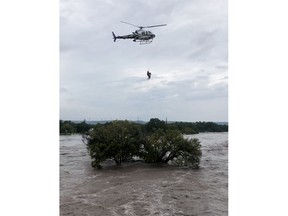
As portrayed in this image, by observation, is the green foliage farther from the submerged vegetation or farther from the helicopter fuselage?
the helicopter fuselage

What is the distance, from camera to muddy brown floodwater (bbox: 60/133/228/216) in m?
11.7

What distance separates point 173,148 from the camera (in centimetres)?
2184

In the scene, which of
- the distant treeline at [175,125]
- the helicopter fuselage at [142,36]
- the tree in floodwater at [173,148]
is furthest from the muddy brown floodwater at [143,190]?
the distant treeline at [175,125]

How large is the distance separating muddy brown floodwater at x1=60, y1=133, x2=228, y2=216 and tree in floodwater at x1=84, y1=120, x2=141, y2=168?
863 mm

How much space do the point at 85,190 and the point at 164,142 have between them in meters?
7.63

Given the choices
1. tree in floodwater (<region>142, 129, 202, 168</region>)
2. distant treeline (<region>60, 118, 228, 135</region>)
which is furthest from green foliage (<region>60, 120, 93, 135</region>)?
tree in floodwater (<region>142, 129, 202, 168</region>)

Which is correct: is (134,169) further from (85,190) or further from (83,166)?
(85,190)

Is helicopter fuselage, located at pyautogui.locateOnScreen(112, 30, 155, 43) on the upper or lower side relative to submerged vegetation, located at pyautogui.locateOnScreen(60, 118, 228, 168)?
upper

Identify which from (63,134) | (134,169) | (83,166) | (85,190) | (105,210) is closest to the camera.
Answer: (105,210)

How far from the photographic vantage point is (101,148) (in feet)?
A: 70.3

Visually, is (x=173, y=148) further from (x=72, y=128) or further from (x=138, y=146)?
(x=72, y=128)
